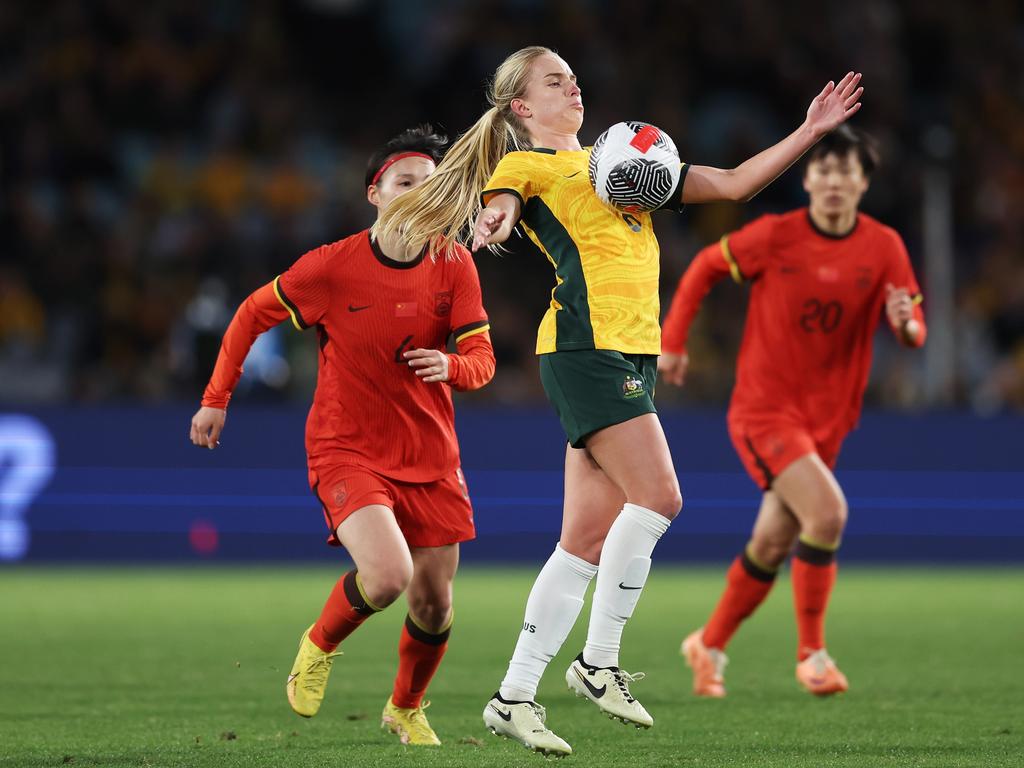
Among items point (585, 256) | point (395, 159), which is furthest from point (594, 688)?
point (395, 159)

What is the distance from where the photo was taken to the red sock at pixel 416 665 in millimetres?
5895

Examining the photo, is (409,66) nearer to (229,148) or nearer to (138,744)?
(229,148)

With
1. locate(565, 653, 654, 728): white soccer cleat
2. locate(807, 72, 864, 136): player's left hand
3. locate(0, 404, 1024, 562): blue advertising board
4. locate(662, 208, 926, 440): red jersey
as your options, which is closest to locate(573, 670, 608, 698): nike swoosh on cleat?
locate(565, 653, 654, 728): white soccer cleat

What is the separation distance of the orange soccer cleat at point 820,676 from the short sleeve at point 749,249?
1771 mm

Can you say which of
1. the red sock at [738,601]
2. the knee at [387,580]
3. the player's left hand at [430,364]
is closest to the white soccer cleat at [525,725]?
the knee at [387,580]

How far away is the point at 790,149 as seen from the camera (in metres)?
4.79

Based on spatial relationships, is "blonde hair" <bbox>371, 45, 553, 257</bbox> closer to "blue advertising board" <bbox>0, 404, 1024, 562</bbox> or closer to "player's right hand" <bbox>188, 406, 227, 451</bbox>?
"player's right hand" <bbox>188, 406, 227, 451</bbox>

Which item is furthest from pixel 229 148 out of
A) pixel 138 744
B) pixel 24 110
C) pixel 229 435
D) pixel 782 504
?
pixel 138 744

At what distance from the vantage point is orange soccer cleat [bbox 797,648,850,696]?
689 cm

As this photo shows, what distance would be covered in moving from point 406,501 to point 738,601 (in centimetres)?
220

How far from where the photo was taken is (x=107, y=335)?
14312 millimetres

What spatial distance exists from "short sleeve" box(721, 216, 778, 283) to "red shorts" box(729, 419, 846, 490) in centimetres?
69

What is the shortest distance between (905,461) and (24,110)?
8988 mm

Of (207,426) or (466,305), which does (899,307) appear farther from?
(207,426)
